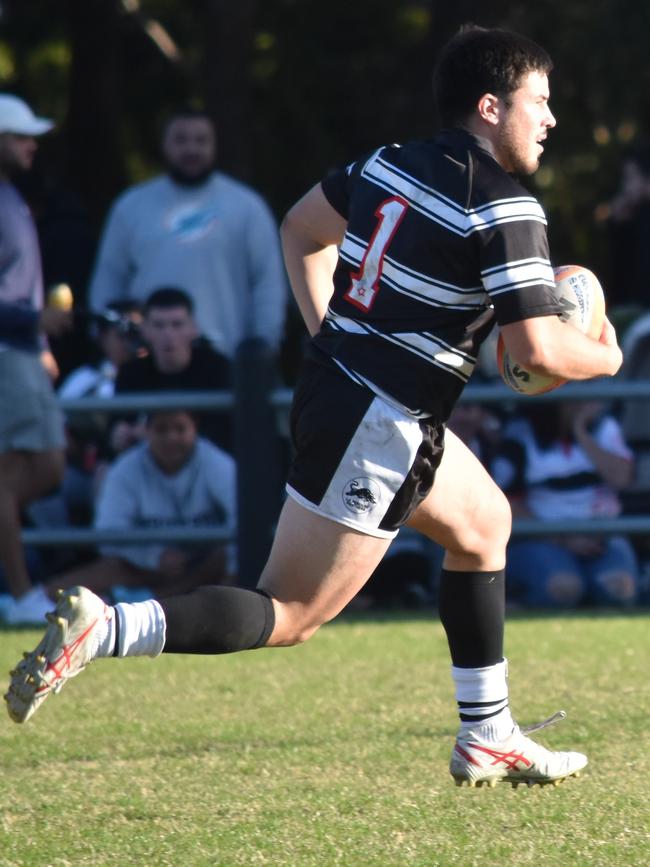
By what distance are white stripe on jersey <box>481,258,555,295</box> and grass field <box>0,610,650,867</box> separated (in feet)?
4.21

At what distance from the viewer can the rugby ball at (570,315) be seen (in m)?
4.02

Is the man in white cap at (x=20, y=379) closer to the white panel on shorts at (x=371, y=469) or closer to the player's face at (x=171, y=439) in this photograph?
the player's face at (x=171, y=439)

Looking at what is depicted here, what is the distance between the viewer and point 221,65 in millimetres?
13953

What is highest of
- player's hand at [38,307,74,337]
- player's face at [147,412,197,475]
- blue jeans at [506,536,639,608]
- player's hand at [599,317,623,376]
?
player's hand at [599,317,623,376]

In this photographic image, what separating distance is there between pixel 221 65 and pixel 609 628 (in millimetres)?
7993

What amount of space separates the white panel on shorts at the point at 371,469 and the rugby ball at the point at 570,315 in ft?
0.96

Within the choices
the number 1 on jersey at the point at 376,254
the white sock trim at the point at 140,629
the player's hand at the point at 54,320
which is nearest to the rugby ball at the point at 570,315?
the number 1 on jersey at the point at 376,254

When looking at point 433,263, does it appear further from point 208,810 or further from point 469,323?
point 208,810

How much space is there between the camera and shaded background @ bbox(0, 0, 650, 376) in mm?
14281

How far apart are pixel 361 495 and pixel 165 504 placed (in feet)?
14.3

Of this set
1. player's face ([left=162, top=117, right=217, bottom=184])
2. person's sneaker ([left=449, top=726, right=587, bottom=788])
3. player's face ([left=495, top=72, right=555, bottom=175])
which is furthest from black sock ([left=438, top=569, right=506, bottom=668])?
player's face ([left=162, top=117, right=217, bottom=184])

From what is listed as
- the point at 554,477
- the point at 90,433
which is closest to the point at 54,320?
the point at 90,433

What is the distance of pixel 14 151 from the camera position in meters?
7.69

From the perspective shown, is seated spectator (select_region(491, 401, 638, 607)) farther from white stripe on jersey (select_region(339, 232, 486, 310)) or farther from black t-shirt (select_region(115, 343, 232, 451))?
white stripe on jersey (select_region(339, 232, 486, 310))
